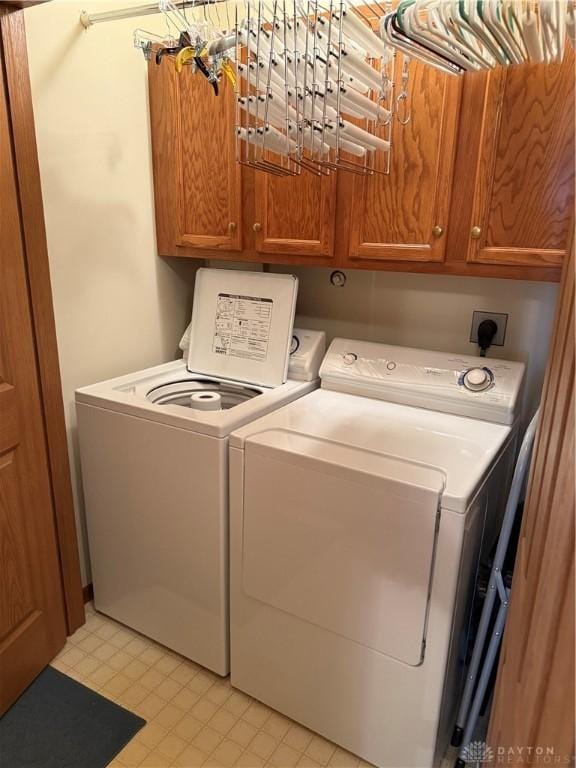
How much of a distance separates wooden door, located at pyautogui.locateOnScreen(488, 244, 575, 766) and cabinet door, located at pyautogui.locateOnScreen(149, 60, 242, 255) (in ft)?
4.48

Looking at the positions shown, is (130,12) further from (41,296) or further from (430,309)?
(430,309)

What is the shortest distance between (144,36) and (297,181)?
2.68 feet

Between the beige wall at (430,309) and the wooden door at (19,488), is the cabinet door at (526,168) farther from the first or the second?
the wooden door at (19,488)

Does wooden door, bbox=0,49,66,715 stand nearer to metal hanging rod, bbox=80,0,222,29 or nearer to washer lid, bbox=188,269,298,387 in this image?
metal hanging rod, bbox=80,0,222,29

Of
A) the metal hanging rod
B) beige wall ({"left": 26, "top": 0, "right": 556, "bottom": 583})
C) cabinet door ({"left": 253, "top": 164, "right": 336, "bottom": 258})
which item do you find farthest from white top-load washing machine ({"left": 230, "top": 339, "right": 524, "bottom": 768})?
the metal hanging rod

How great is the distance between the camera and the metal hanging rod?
146 cm

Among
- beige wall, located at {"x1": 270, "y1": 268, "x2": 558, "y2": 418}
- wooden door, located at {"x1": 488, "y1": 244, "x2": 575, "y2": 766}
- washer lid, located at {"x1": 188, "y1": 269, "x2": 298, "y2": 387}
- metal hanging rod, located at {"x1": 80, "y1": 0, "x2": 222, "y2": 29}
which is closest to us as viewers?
wooden door, located at {"x1": 488, "y1": 244, "x2": 575, "y2": 766}

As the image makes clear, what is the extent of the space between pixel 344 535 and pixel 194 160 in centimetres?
148

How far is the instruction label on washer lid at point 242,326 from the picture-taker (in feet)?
6.79

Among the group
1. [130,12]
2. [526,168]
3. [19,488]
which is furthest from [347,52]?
[19,488]

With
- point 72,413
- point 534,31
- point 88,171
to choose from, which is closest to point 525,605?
point 534,31

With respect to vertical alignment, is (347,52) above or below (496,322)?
above

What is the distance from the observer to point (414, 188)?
5.28 ft

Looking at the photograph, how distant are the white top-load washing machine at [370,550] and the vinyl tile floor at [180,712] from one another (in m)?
0.06
